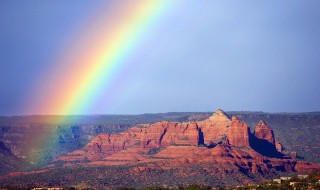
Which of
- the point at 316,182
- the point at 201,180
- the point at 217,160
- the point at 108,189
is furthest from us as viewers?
the point at 217,160

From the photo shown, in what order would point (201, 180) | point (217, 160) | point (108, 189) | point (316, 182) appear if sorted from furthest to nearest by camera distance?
point (217, 160)
point (201, 180)
point (108, 189)
point (316, 182)

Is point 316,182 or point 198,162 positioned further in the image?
point 198,162

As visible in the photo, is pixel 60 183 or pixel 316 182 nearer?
pixel 316 182

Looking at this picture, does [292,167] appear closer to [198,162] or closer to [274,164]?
Answer: [274,164]

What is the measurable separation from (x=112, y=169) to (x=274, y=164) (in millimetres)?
47563

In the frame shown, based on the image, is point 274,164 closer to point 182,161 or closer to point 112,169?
point 182,161

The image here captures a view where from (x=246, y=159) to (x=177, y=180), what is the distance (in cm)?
2963

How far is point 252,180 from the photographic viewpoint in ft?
575

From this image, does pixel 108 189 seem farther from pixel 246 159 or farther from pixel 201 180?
pixel 246 159

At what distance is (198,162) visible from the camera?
648 feet

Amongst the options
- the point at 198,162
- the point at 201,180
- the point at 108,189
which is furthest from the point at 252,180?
the point at 108,189

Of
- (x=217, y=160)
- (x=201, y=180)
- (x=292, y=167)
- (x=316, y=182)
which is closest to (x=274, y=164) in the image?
(x=292, y=167)

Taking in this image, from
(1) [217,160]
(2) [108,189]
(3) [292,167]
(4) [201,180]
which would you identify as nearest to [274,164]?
(3) [292,167]

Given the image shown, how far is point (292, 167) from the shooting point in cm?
19725
